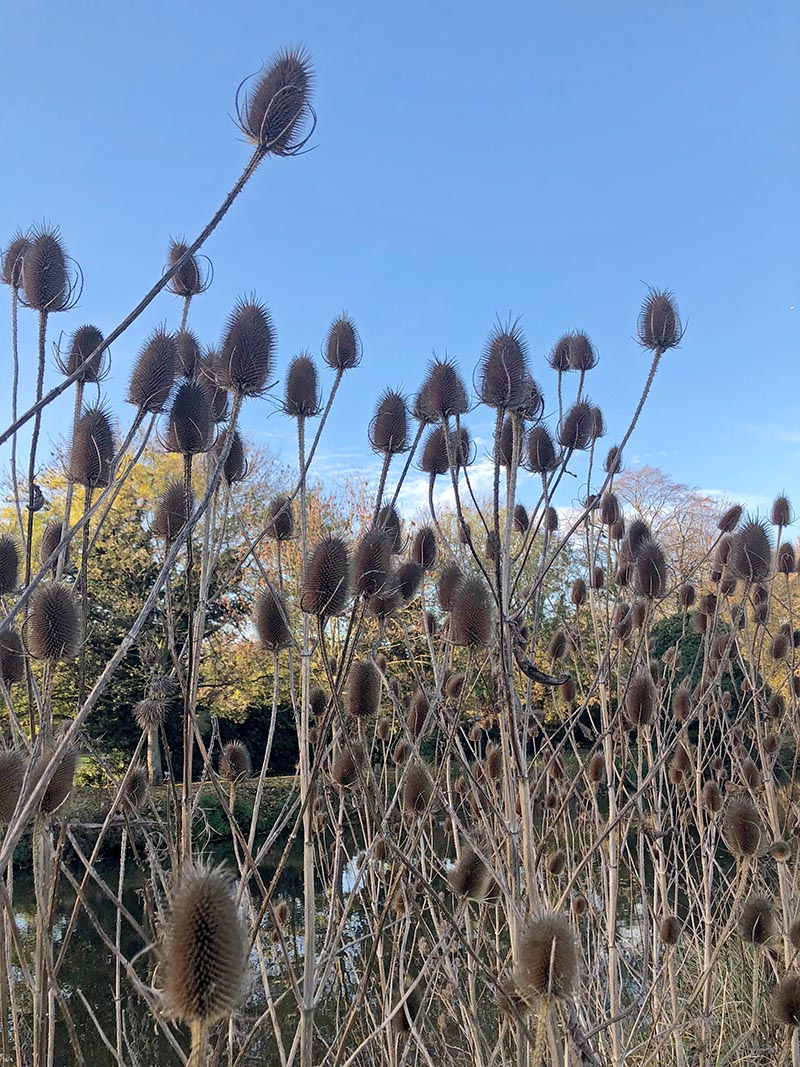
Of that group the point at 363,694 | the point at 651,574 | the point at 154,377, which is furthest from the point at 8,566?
the point at 651,574

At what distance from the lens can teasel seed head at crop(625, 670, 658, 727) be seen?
3488mm

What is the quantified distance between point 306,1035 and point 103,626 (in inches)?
543

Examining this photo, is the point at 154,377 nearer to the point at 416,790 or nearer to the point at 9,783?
the point at 9,783

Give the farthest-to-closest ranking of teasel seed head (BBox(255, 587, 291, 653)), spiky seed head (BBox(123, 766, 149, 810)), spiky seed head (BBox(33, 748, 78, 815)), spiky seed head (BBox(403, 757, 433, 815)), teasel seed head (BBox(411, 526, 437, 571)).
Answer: teasel seed head (BBox(411, 526, 437, 571)) < spiky seed head (BBox(403, 757, 433, 815)) < spiky seed head (BBox(123, 766, 149, 810)) < teasel seed head (BBox(255, 587, 291, 653)) < spiky seed head (BBox(33, 748, 78, 815))

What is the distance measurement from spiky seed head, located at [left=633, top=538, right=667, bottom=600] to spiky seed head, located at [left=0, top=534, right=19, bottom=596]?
7.82 feet

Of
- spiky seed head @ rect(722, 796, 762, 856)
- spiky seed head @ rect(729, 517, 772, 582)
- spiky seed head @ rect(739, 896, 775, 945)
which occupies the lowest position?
spiky seed head @ rect(739, 896, 775, 945)

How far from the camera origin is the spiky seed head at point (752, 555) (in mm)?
3888

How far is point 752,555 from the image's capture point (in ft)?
12.8

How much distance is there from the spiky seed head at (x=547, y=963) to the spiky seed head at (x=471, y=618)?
2.84 ft

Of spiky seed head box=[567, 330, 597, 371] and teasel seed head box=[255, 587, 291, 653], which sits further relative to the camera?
spiky seed head box=[567, 330, 597, 371]

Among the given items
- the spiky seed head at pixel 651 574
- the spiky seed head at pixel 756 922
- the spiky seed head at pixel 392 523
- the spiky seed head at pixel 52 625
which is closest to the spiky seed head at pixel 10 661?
the spiky seed head at pixel 52 625

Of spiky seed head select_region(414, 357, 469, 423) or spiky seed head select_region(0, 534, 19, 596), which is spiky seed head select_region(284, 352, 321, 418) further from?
spiky seed head select_region(0, 534, 19, 596)

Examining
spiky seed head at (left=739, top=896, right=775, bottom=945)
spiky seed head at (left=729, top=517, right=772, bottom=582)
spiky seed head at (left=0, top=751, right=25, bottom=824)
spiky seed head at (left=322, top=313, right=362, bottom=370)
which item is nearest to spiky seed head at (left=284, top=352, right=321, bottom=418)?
spiky seed head at (left=322, top=313, right=362, bottom=370)

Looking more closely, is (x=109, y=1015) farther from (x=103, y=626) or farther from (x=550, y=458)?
(x=103, y=626)
